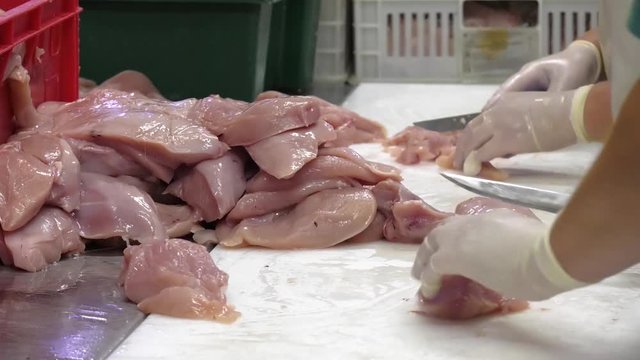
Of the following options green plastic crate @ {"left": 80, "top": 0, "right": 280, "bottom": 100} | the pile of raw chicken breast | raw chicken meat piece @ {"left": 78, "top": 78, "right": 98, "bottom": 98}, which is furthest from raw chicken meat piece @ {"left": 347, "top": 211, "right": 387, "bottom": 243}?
raw chicken meat piece @ {"left": 78, "top": 78, "right": 98, "bottom": 98}

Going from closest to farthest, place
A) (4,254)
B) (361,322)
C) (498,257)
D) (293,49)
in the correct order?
(498,257) → (361,322) → (4,254) → (293,49)

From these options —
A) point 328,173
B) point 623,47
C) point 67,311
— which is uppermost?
point 623,47

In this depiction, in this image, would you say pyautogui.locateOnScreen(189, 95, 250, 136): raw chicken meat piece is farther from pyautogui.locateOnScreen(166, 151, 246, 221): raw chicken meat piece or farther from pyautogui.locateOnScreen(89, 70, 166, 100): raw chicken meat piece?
pyautogui.locateOnScreen(89, 70, 166, 100): raw chicken meat piece

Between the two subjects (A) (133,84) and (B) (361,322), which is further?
(A) (133,84)

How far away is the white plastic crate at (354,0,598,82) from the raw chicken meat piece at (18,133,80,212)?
1.43 m

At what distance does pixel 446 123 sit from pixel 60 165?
97cm

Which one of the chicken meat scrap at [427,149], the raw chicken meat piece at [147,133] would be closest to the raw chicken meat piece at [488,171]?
the chicken meat scrap at [427,149]

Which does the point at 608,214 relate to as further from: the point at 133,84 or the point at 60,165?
the point at 133,84

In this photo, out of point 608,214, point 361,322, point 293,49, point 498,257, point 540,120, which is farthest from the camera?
point 293,49

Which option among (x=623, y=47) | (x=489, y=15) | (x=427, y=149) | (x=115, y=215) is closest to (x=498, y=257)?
(x=623, y=47)

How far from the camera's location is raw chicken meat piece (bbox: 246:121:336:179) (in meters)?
1.46

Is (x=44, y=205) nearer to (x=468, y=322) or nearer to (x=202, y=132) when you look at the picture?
(x=202, y=132)

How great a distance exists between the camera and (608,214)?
909mm

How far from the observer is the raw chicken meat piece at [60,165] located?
1384mm
